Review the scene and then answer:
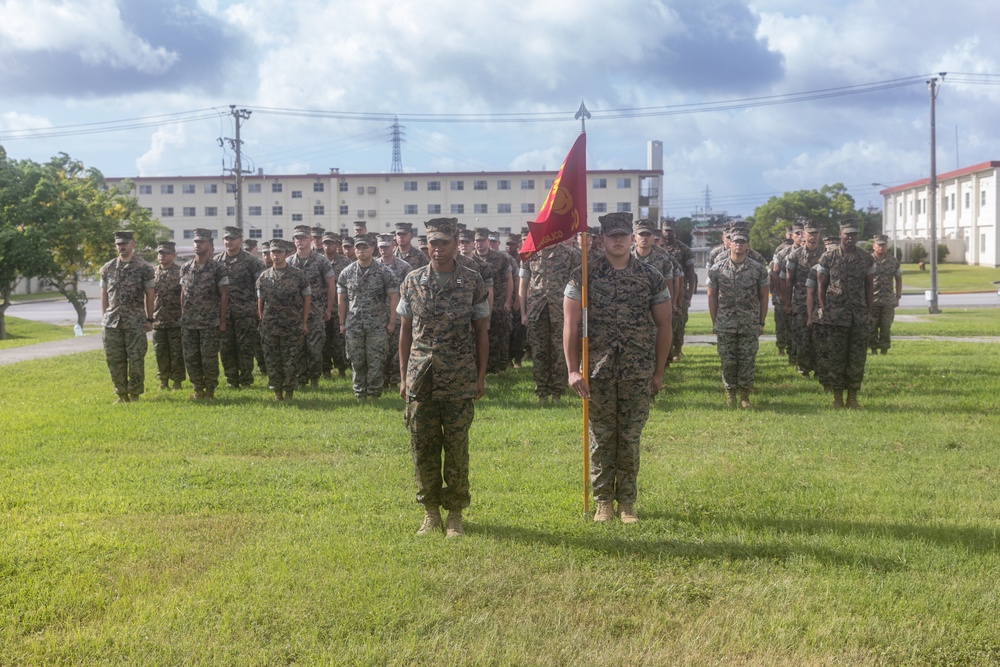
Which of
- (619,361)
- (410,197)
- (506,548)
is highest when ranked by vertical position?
(410,197)

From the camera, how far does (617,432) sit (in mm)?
6828

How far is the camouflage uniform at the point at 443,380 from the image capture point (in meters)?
6.58

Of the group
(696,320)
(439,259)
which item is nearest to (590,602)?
(439,259)

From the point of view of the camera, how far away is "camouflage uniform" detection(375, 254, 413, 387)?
12.6m

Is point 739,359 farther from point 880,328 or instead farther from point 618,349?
point 880,328

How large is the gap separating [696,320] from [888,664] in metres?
25.3

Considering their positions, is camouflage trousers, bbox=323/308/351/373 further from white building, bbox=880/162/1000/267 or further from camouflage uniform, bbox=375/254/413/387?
white building, bbox=880/162/1000/267

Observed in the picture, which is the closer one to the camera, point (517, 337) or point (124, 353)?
point (124, 353)

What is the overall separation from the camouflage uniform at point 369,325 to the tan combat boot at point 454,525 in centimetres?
591

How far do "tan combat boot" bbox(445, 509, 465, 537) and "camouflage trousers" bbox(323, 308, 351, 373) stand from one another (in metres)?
8.70

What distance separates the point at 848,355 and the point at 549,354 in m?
3.66

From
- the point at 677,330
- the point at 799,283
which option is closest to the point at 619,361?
the point at 677,330

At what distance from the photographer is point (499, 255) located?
51.0 feet

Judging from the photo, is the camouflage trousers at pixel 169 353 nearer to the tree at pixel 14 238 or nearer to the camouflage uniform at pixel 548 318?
the camouflage uniform at pixel 548 318
